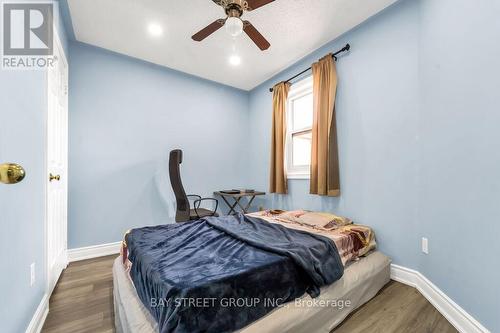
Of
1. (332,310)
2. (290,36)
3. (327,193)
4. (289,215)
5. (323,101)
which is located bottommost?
(332,310)

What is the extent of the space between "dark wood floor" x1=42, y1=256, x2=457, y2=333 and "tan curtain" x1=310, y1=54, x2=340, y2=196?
1.13 metres

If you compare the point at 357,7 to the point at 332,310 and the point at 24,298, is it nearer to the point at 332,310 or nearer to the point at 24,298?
the point at 332,310

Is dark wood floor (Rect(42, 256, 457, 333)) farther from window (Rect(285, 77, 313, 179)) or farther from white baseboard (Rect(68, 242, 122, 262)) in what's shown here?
window (Rect(285, 77, 313, 179))

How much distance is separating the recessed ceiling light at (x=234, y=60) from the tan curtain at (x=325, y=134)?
3.55 feet

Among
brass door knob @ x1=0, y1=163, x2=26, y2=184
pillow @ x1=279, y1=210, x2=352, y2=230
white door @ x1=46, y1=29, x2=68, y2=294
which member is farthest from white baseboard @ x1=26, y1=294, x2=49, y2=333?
pillow @ x1=279, y1=210, x2=352, y2=230

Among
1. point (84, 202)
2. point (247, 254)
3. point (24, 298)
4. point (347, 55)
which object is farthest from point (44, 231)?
point (347, 55)

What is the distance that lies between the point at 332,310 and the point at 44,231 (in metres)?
2.18

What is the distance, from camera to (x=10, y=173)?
67 cm

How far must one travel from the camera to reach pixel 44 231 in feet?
5.29

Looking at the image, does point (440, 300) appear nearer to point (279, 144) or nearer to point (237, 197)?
point (279, 144)

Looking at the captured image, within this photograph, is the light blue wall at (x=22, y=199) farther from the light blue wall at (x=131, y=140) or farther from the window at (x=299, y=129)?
the window at (x=299, y=129)

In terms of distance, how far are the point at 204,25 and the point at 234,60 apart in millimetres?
775

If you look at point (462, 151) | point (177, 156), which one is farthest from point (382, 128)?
point (177, 156)

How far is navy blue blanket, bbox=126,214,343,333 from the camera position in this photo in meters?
1.00
